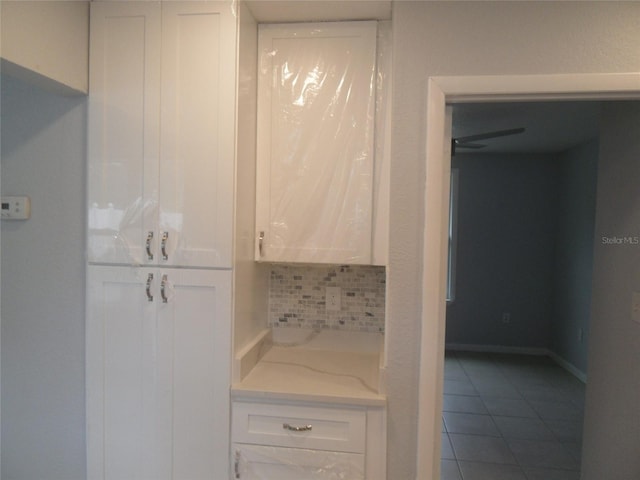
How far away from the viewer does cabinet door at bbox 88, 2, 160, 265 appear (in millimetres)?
1395

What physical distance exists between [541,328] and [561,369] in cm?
56

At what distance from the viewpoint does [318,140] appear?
1517 mm

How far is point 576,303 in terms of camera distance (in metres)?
3.91

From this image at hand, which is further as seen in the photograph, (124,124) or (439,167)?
(124,124)

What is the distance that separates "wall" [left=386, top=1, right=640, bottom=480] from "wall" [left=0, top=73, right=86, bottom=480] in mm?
1225

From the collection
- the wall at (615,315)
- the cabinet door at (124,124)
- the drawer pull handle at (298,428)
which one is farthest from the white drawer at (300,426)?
the wall at (615,315)

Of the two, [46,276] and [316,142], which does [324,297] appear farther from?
[46,276]

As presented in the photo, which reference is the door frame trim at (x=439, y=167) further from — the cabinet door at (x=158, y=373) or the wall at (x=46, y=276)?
the wall at (x=46, y=276)

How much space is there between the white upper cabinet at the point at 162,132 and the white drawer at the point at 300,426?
0.57 meters

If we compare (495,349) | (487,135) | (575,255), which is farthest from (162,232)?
(495,349)

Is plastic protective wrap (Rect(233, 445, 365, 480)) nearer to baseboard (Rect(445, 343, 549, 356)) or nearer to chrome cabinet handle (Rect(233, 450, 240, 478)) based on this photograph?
chrome cabinet handle (Rect(233, 450, 240, 478))

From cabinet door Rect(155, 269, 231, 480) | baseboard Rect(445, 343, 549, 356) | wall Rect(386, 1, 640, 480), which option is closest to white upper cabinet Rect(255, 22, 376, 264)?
wall Rect(386, 1, 640, 480)

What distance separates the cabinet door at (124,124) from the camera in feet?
4.58

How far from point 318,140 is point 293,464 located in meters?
1.24
